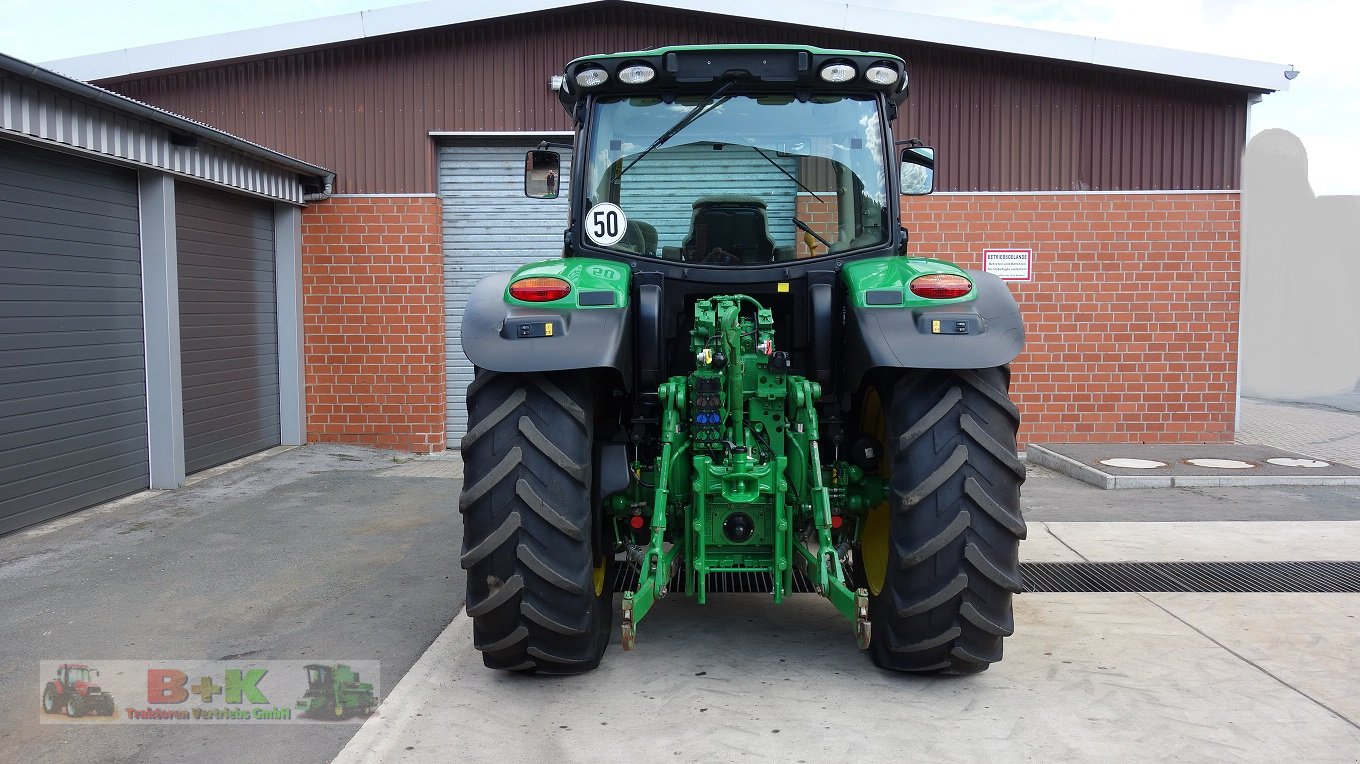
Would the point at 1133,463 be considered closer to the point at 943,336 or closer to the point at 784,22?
the point at 784,22

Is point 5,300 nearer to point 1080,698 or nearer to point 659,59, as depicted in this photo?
point 659,59

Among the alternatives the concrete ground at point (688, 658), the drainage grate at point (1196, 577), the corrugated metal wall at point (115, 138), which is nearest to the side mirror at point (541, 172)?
the concrete ground at point (688, 658)

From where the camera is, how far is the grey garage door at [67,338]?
7027mm

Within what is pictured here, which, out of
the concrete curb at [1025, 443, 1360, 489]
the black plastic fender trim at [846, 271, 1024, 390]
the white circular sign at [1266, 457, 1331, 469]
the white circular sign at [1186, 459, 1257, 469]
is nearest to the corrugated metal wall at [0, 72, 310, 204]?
the black plastic fender trim at [846, 271, 1024, 390]

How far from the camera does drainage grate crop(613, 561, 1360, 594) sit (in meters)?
5.51

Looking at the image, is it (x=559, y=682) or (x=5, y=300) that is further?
(x=5, y=300)

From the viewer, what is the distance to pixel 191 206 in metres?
9.36

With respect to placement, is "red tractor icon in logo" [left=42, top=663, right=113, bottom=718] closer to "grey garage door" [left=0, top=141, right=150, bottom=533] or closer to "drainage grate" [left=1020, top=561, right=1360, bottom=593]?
"grey garage door" [left=0, top=141, right=150, bottom=533]

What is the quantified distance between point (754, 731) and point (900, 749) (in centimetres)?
51

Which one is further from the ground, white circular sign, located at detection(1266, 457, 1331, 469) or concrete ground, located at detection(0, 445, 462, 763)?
white circular sign, located at detection(1266, 457, 1331, 469)

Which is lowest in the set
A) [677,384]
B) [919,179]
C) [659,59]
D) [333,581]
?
[333,581]

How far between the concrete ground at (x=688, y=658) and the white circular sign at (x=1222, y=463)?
197 centimetres

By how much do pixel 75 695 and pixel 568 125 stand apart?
816cm

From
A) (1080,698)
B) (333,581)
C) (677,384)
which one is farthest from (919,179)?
(333,581)
